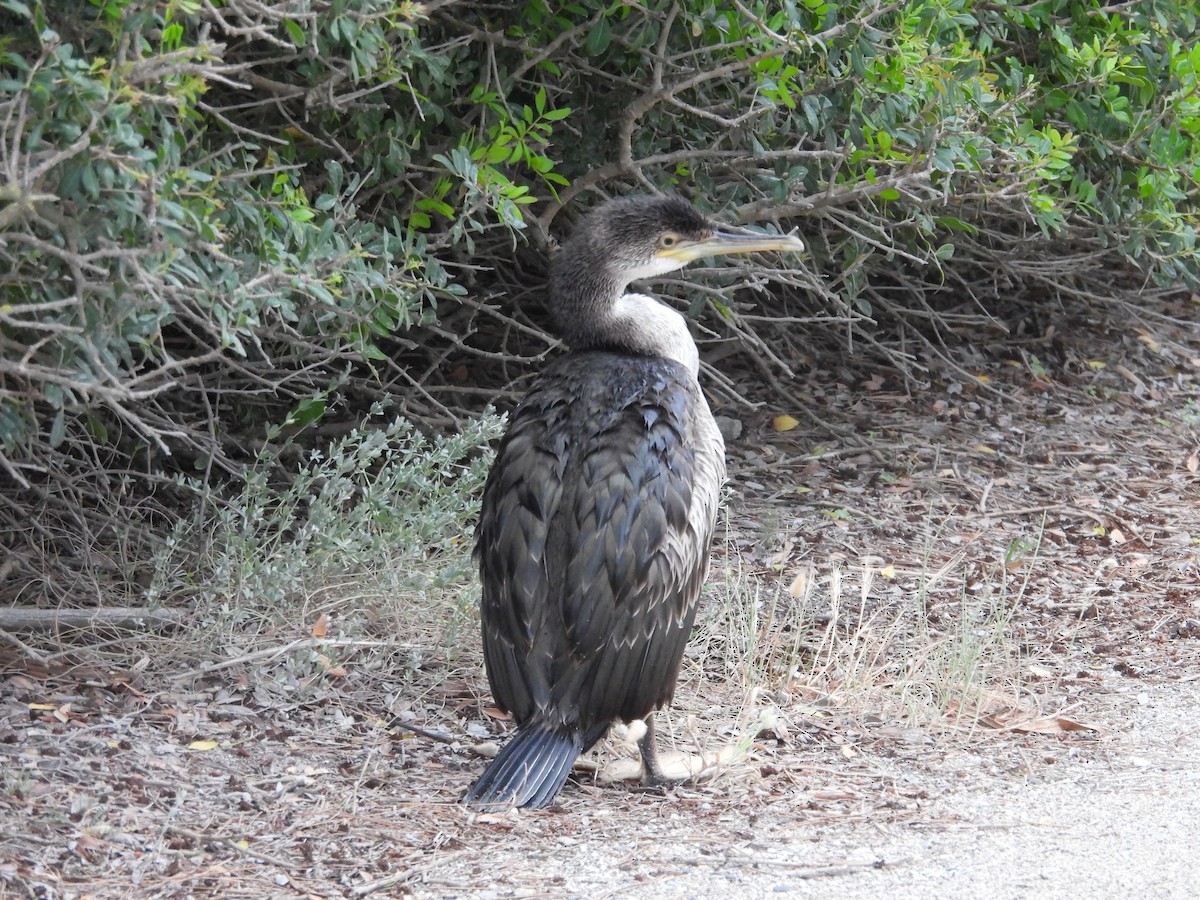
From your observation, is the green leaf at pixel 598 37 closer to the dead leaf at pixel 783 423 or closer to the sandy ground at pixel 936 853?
the sandy ground at pixel 936 853

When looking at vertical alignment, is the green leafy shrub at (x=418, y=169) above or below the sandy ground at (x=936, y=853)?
above

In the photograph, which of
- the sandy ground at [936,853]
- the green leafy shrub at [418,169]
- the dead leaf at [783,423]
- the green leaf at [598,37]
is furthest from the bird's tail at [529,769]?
the dead leaf at [783,423]

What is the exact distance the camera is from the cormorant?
3.94 m

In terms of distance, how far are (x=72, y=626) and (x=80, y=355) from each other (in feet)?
4.58

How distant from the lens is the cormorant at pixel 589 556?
394 centimetres

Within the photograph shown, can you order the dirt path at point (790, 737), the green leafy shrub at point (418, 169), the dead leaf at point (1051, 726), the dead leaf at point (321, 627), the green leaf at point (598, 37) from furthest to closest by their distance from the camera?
the green leaf at point (598, 37) → the dead leaf at point (321, 627) → the dead leaf at point (1051, 726) → the dirt path at point (790, 737) → the green leafy shrub at point (418, 169)

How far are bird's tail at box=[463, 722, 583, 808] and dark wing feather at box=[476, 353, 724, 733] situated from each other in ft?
0.22

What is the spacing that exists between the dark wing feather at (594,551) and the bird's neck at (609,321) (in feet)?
1.16

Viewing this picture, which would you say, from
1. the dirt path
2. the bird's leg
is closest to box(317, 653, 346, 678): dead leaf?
the dirt path

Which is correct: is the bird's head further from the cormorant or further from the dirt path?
the dirt path

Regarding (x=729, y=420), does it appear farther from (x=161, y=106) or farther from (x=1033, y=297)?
(x=161, y=106)

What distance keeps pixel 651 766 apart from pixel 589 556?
2.17ft

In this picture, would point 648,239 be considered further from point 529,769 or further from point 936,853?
point 936,853

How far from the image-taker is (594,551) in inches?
157
